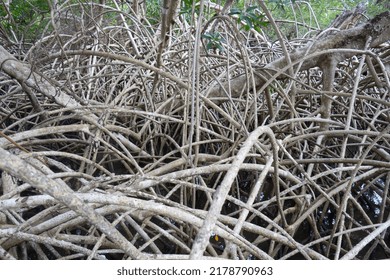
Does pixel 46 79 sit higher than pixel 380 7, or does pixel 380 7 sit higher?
pixel 380 7

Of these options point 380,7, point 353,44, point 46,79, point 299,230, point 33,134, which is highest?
point 380,7

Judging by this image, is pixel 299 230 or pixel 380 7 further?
pixel 380 7

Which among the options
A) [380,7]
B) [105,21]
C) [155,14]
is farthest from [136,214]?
[155,14]

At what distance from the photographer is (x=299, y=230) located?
1.28 meters

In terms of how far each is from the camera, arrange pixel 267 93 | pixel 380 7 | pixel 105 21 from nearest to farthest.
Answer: pixel 267 93, pixel 380 7, pixel 105 21

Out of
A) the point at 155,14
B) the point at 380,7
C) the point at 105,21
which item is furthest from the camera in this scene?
the point at 155,14

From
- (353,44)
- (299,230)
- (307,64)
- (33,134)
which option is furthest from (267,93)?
(33,134)
